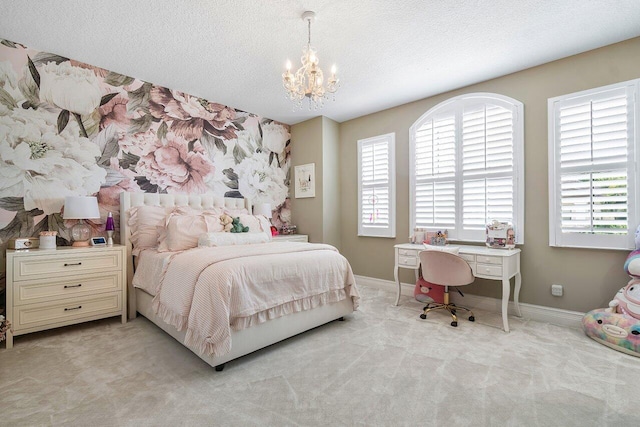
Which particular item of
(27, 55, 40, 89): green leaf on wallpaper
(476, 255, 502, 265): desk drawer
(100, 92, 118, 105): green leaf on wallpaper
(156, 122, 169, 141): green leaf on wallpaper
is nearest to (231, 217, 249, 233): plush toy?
(156, 122, 169, 141): green leaf on wallpaper

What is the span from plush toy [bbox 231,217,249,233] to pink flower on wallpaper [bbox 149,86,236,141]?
150 centimetres

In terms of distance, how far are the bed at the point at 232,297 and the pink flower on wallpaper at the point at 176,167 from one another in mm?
249

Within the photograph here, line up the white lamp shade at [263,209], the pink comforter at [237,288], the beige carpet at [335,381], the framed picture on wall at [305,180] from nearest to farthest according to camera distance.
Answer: the beige carpet at [335,381] < the pink comforter at [237,288] < the white lamp shade at [263,209] < the framed picture on wall at [305,180]

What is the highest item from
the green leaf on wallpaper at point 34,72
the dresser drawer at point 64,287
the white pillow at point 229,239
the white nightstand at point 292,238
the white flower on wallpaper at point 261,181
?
the green leaf on wallpaper at point 34,72

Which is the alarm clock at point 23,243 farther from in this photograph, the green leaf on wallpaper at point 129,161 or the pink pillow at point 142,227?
the green leaf on wallpaper at point 129,161

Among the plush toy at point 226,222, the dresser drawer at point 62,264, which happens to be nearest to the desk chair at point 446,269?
the plush toy at point 226,222

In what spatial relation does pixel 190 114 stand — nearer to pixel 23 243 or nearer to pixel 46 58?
pixel 46 58

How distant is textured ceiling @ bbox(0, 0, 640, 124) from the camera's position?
237cm

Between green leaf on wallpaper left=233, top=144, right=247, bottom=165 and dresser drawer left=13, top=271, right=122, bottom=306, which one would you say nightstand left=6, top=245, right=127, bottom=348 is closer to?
dresser drawer left=13, top=271, right=122, bottom=306

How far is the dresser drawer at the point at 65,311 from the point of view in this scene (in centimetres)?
261

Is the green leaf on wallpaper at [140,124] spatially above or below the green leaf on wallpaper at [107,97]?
below

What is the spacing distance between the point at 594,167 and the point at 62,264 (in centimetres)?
518

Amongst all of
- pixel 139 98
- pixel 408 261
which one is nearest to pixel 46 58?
pixel 139 98

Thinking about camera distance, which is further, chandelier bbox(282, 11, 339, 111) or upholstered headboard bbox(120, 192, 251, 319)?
upholstered headboard bbox(120, 192, 251, 319)
